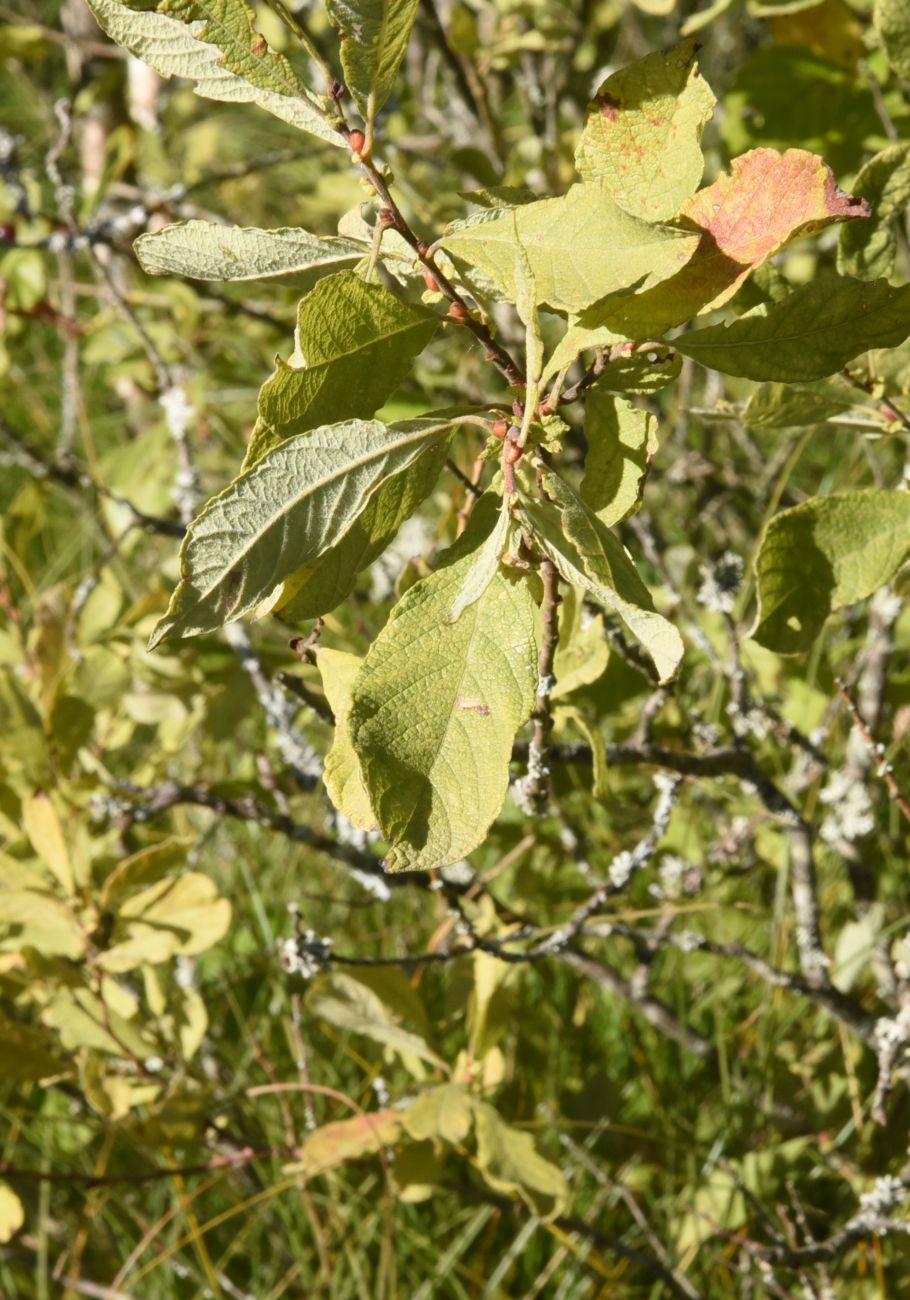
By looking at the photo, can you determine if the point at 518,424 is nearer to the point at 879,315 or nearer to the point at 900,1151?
the point at 879,315

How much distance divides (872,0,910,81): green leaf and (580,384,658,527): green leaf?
47 centimetres

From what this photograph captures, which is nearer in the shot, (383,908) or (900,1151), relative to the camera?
(900,1151)

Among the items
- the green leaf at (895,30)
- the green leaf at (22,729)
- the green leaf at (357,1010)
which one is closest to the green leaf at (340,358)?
the green leaf at (895,30)

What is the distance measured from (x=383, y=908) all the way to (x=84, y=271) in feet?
9.98

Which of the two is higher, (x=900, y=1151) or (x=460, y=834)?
(x=460, y=834)

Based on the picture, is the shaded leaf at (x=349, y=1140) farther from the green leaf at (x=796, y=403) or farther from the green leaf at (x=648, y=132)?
the green leaf at (x=648, y=132)

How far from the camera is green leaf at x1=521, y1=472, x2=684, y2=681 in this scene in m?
0.61

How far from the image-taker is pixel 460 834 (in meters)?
0.69

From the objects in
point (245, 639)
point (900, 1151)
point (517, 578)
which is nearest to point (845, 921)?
point (900, 1151)

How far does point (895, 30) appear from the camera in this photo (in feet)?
3.26

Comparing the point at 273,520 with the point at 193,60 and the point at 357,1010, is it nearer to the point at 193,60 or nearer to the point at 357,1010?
the point at 193,60

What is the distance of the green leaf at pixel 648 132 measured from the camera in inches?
27.6

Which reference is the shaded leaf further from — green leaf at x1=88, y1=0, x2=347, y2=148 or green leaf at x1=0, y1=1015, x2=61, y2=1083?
green leaf at x1=88, y1=0, x2=347, y2=148

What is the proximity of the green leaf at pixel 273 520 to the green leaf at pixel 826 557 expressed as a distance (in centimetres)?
34
